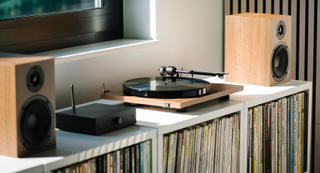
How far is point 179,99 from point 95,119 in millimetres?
379

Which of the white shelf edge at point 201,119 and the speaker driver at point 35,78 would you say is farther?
the white shelf edge at point 201,119

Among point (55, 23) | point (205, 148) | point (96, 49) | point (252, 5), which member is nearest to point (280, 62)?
point (252, 5)

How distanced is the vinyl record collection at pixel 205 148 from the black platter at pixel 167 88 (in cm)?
12

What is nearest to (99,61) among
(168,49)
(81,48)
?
(81,48)

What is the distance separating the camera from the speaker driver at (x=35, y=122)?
3.84 feet

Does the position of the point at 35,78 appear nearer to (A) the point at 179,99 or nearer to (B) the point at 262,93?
(A) the point at 179,99

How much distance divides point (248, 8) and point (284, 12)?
0.20 meters

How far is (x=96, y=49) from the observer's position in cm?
194

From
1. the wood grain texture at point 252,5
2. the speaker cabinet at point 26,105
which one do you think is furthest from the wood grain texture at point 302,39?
→ the speaker cabinet at point 26,105

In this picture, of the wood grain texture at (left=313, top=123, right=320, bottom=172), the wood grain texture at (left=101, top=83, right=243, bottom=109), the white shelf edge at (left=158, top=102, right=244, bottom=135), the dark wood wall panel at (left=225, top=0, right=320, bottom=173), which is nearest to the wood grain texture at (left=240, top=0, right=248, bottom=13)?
the dark wood wall panel at (left=225, top=0, right=320, bottom=173)

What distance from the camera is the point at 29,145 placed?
1.20 metres

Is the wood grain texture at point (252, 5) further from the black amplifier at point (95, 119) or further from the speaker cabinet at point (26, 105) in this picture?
the speaker cabinet at point (26, 105)

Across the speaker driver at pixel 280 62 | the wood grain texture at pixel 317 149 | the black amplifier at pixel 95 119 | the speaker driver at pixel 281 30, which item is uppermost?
the speaker driver at pixel 281 30

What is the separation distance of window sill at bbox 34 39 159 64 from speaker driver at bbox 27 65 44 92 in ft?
1.71
